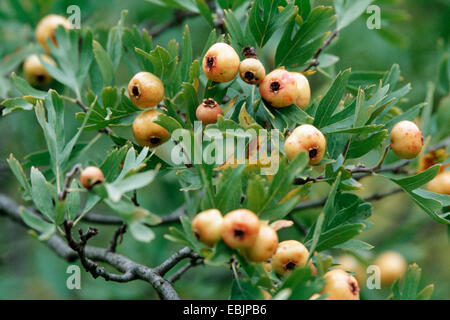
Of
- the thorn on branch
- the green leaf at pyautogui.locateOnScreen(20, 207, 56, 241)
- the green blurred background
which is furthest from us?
the green blurred background

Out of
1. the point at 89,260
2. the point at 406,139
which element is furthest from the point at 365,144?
the point at 89,260

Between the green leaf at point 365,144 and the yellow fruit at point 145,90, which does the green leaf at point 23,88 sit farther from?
the green leaf at point 365,144

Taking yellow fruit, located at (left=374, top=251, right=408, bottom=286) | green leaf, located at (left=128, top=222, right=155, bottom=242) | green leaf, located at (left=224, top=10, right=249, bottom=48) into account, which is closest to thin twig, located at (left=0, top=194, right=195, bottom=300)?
green leaf, located at (left=128, top=222, right=155, bottom=242)

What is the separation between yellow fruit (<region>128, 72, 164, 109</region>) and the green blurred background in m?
0.67

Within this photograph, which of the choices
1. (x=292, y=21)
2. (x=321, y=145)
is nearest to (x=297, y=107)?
(x=321, y=145)

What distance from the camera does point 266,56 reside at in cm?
319

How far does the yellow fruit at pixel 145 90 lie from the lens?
1.41m

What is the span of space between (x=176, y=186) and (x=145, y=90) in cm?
125

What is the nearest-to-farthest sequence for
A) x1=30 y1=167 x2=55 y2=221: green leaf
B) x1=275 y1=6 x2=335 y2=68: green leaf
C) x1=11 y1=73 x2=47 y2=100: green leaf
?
x1=30 y1=167 x2=55 y2=221: green leaf
x1=275 y1=6 x2=335 y2=68: green leaf
x1=11 y1=73 x2=47 y2=100: green leaf

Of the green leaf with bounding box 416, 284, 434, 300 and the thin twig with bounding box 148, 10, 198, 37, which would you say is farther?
the thin twig with bounding box 148, 10, 198, 37

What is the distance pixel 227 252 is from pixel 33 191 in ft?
1.74

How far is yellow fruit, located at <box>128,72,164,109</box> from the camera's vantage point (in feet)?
Answer: 4.63

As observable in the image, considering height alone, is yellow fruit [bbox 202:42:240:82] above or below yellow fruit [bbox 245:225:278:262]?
above

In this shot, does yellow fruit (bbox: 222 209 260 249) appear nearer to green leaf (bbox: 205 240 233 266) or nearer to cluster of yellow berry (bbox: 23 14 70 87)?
green leaf (bbox: 205 240 233 266)
